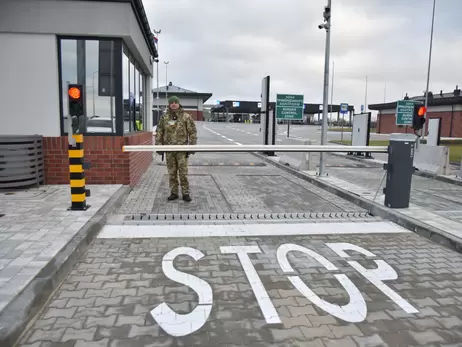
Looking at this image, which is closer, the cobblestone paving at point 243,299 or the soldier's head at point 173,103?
the cobblestone paving at point 243,299

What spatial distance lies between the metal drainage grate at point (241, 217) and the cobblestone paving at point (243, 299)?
995 millimetres

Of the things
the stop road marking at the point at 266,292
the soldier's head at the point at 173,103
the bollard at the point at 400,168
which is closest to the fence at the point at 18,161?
the soldier's head at the point at 173,103

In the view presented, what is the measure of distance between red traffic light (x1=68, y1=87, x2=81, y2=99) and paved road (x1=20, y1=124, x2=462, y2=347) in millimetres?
2042

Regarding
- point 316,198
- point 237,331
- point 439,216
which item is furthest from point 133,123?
point 237,331

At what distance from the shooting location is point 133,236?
5625 mm

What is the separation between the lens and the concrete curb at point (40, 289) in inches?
115

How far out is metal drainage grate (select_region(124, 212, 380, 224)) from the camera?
6.39m

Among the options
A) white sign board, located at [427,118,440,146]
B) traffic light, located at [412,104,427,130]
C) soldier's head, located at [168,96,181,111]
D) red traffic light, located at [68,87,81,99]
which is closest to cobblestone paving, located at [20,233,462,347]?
red traffic light, located at [68,87,81,99]

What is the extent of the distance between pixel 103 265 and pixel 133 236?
110 cm

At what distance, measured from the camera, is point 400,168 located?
23.2 ft

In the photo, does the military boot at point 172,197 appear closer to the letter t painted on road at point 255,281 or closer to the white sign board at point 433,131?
the letter t painted on road at point 255,281

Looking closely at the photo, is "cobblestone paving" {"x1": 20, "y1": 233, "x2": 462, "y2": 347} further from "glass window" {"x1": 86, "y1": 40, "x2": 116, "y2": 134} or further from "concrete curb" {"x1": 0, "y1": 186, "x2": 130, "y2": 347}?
"glass window" {"x1": 86, "y1": 40, "x2": 116, "y2": 134}

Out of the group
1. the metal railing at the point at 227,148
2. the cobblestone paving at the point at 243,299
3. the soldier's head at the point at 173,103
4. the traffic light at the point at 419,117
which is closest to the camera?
the cobblestone paving at the point at 243,299

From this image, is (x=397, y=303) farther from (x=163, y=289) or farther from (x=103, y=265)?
(x=103, y=265)
